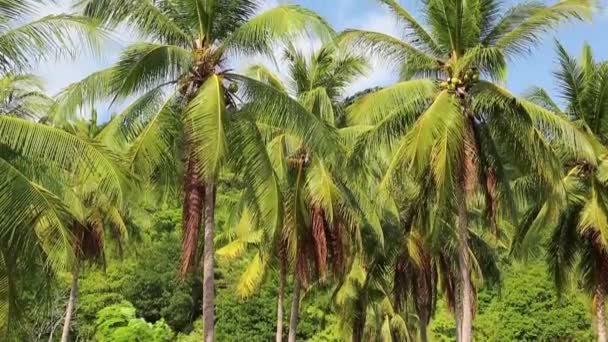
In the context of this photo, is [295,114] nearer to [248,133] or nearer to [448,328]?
[248,133]

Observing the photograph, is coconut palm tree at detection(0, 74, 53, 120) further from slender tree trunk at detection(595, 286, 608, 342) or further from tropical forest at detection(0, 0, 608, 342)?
slender tree trunk at detection(595, 286, 608, 342)

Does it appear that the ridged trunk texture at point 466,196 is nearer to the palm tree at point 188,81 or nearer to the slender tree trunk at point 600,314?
the palm tree at point 188,81

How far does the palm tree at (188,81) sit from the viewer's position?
13.7 metres

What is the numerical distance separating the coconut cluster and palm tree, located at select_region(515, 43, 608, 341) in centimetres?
367

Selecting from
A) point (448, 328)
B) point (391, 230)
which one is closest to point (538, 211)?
point (391, 230)

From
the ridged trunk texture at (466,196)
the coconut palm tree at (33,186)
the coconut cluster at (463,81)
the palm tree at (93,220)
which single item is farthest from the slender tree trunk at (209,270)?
the palm tree at (93,220)

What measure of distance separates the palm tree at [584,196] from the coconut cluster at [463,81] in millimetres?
3669

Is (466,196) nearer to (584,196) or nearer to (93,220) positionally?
(584,196)

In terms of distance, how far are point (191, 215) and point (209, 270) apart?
1.01 metres

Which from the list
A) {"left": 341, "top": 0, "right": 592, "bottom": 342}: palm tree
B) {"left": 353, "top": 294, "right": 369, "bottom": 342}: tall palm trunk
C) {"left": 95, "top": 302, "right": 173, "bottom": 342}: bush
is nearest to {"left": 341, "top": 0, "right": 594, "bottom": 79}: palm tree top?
{"left": 341, "top": 0, "right": 592, "bottom": 342}: palm tree

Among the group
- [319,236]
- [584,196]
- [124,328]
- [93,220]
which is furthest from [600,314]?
[124,328]

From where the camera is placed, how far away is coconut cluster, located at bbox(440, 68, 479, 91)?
1581 centimetres

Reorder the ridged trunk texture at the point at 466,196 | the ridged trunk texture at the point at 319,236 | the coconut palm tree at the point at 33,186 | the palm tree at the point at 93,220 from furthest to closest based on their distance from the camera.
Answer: the palm tree at the point at 93,220
the ridged trunk texture at the point at 319,236
the ridged trunk texture at the point at 466,196
the coconut palm tree at the point at 33,186

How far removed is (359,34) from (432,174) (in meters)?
3.10
